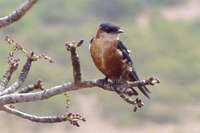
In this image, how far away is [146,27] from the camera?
31781 millimetres

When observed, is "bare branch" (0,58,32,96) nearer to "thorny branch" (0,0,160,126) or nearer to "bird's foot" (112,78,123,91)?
"thorny branch" (0,0,160,126)

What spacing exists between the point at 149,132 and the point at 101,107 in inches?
65.9

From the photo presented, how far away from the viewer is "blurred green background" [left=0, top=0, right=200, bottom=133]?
24.4m

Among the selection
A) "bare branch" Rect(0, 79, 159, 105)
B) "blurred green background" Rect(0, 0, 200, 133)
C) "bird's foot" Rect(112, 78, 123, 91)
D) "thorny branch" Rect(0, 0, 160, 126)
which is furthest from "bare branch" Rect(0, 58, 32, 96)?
"blurred green background" Rect(0, 0, 200, 133)

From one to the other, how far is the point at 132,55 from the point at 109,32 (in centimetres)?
2224

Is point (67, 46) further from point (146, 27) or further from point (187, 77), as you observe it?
point (146, 27)

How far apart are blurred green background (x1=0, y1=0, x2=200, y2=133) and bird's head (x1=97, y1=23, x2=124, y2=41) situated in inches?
667

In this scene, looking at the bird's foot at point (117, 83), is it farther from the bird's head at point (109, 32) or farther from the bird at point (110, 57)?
the bird's head at point (109, 32)

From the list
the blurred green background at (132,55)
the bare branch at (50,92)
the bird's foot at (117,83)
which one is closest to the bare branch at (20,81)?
the bare branch at (50,92)

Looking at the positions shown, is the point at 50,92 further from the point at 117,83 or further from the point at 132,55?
the point at 132,55

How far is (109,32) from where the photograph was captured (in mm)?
3723

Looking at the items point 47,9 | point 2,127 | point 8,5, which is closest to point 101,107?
point 2,127

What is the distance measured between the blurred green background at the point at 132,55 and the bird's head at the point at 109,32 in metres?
16.9

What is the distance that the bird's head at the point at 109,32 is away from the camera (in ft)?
12.1
